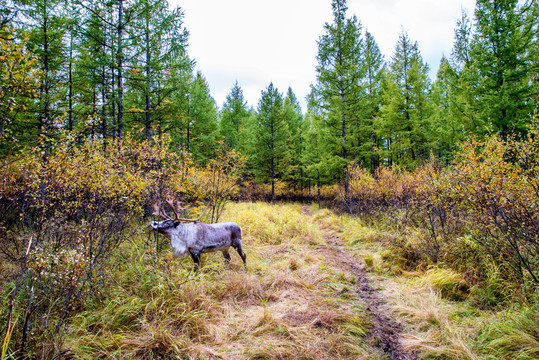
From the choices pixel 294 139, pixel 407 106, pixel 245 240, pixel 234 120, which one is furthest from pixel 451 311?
pixel 234 120

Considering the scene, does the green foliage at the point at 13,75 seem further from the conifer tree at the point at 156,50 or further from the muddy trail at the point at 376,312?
the conifer tree at the point at 156,50

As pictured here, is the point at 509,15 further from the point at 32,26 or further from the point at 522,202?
the point at 32,26

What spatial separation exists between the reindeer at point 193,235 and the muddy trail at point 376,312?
9.18ft

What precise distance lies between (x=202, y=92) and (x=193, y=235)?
49.0 feet

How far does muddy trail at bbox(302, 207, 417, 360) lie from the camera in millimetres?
2863

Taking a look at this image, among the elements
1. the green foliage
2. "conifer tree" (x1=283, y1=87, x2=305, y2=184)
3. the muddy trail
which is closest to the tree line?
the green foliage

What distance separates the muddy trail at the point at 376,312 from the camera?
9.39 feet

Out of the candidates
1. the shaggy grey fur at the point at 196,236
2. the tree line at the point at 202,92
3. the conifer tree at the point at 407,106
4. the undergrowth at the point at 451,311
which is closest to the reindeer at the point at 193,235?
the shaggy grey fur at the point at 196,236

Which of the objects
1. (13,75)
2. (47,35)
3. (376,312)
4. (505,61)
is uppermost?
(47,35)

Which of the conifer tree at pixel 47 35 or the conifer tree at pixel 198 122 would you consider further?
the conifer tree at pixel 198 122

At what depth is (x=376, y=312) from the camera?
3736 mm

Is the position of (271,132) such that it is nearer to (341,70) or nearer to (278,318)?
(341,70)

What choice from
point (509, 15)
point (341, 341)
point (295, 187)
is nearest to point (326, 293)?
point (341, 341)

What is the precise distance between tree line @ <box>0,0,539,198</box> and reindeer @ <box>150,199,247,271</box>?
214 cm
